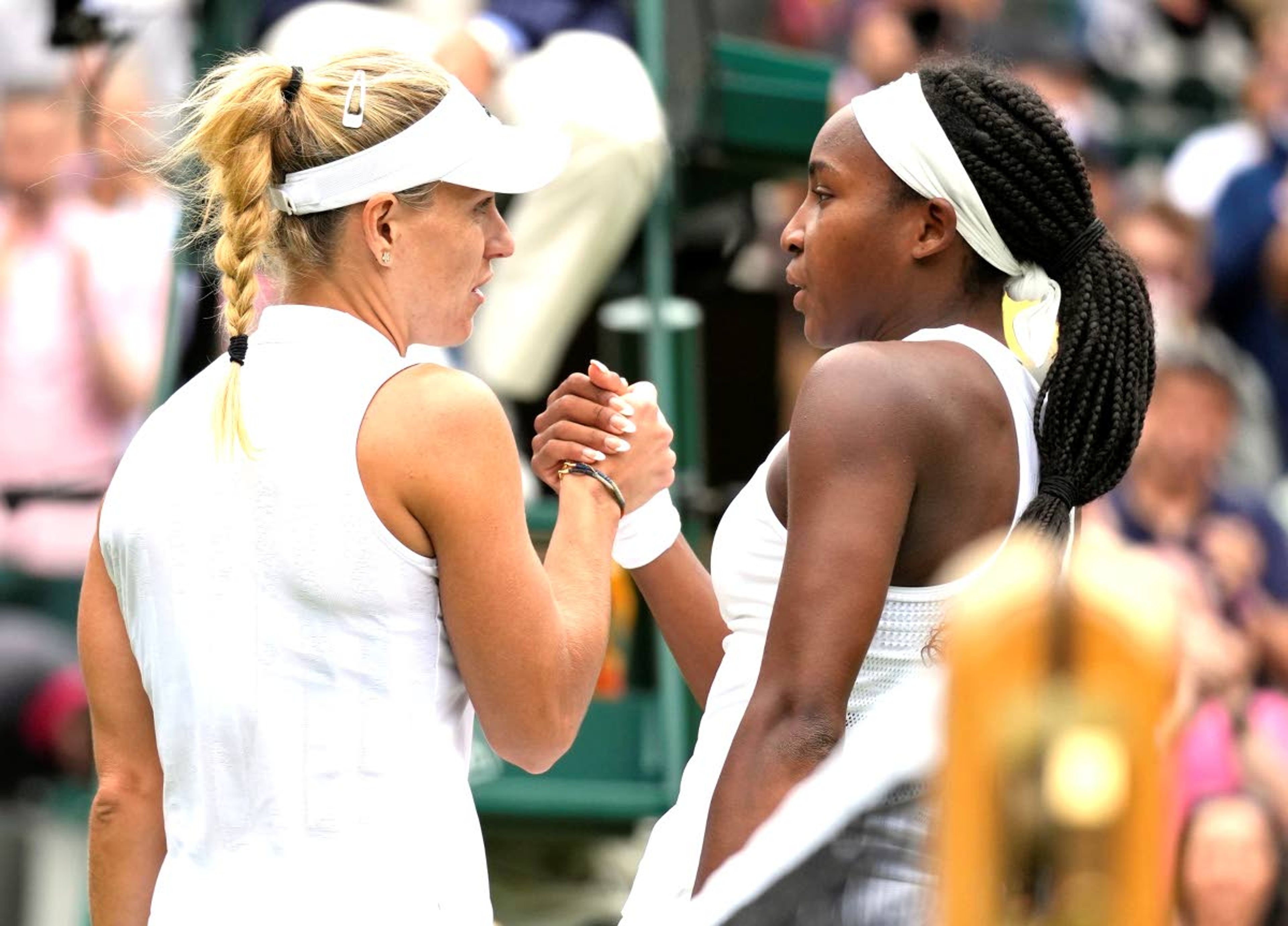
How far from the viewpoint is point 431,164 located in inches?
86.0

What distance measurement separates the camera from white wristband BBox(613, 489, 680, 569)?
2629 millimetres

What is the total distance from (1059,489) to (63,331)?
3.20 m

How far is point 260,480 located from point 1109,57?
623 centimetres

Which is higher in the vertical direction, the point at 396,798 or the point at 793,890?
the point at 793,890

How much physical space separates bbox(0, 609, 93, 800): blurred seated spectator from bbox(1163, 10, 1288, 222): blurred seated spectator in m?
3.84

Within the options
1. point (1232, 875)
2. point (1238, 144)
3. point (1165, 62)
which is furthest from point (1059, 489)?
point (1165, 62)

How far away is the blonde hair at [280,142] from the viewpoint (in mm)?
2156

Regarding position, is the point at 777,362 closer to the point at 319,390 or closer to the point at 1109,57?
the point at 1109,57

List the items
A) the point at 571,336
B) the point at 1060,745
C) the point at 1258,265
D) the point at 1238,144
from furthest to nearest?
1. the point at 1238,144
2. the point at 1258,265
3. the point at 571,336
4. the point at 1060,745

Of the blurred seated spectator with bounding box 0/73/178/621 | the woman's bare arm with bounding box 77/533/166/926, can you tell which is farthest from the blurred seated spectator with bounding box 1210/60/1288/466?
the woman's bare arm with bounding box 77/533/166/926

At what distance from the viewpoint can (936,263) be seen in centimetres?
233

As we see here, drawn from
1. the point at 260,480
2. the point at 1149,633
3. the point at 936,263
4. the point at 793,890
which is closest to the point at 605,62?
the point at 936,263

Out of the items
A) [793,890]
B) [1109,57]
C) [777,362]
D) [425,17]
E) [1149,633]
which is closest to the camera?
[1149,633]

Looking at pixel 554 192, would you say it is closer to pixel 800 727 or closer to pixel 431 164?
pixel 431 164
